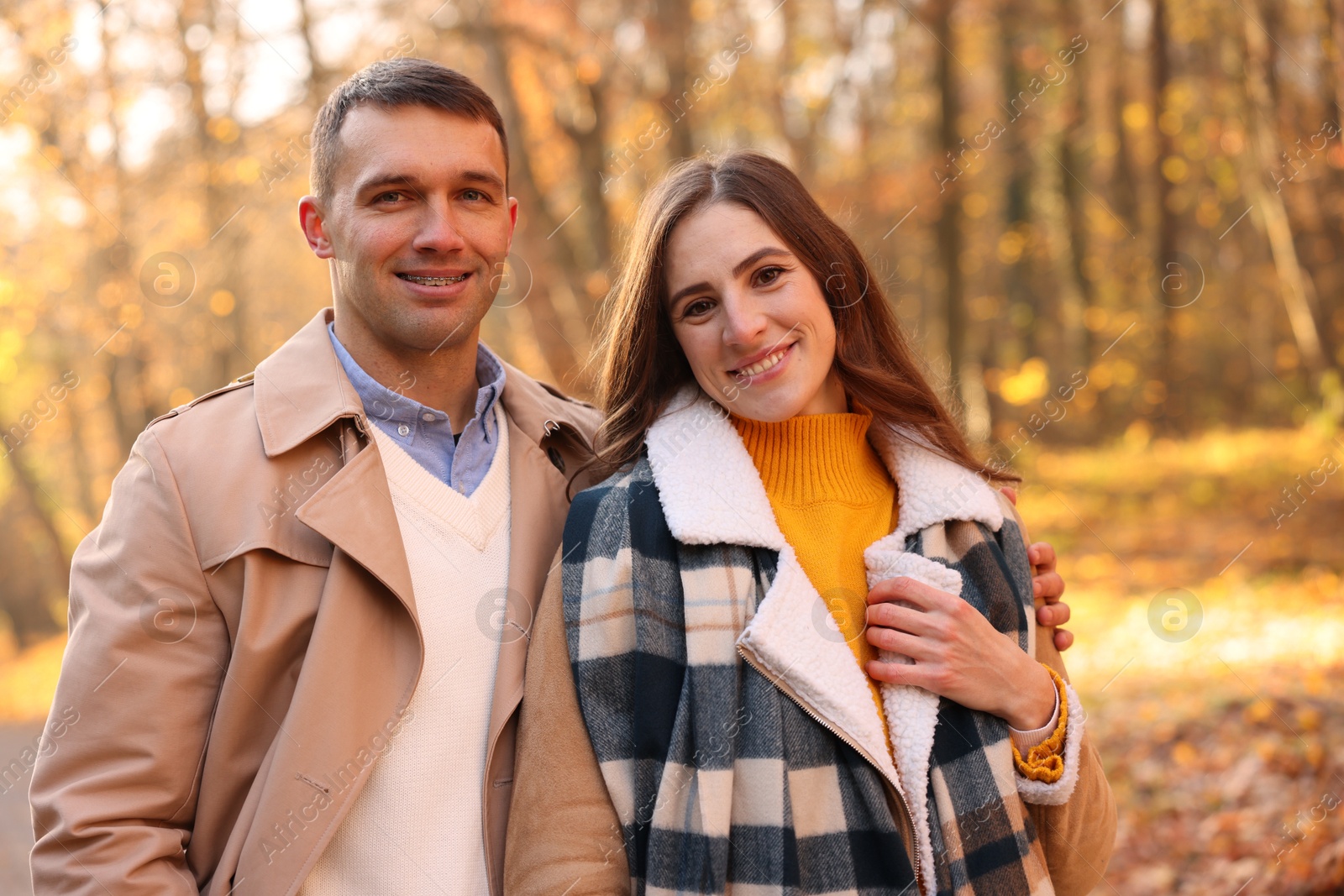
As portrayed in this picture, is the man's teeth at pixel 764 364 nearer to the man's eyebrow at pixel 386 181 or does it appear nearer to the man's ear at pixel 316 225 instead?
the man's eyebrow at pixel 386 181

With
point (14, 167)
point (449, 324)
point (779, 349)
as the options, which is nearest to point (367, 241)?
point (449, 324)

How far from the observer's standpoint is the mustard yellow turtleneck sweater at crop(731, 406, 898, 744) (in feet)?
7.22

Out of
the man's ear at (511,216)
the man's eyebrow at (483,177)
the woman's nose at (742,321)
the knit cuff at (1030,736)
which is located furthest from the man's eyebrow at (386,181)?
the knit cuff at (1030,736)

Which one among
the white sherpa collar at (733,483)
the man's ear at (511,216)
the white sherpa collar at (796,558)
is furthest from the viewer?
the man's ear at (511,216)

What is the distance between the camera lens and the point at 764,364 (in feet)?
7.29

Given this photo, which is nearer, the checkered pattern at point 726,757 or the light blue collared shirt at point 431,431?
the checkered pattern at point 726,757

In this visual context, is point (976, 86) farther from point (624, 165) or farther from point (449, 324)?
point (449, 324)

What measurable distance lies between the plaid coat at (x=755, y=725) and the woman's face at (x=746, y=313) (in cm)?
A: 20

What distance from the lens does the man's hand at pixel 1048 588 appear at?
2426mm

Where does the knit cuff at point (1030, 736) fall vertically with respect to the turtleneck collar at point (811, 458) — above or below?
below

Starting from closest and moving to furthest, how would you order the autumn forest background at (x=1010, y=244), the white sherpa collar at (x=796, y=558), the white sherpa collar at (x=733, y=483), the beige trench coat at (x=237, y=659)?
1. the beige trench coat at (x=237, y=659)
2. the white sherpa collar at (x=796, y=558)
3. the white sherpa collar at (x=733, y=483)
4. the autumn forest background at (x=1010, y=244)

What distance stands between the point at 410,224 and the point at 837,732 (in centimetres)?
151

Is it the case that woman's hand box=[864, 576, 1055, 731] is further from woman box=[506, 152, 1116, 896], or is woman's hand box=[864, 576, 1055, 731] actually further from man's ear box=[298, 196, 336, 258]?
man's ear box=[298, 196, 336, 258]

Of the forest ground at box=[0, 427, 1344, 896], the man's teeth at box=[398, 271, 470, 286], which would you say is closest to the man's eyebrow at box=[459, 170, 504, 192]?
the man's teeth at box=[398, 271, 470, 286]
